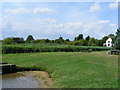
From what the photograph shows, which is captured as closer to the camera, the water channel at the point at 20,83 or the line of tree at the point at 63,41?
the water channel at the point at 20,83

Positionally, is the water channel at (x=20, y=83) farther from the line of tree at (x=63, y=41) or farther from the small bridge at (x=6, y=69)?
the line of tree at (x=63, y=41)

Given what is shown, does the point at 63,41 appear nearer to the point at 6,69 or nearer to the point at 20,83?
the point at 6,69

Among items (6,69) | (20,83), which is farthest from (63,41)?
(20,83)

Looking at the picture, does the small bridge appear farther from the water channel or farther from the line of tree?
the line of tree

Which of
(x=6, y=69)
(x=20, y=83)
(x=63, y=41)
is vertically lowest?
(x=20, y=83)

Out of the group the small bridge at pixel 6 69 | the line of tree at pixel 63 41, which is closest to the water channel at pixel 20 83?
the small bridge at pixel 6 69

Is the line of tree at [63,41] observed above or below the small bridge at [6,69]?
above

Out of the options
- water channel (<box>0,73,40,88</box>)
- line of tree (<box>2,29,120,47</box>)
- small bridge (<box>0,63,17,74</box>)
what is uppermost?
line of tree (<box>2,29,120,47</box>)

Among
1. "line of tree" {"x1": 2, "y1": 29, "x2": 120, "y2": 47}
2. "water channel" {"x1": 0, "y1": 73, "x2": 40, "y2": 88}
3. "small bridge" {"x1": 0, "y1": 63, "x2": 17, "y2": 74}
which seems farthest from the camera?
"line of tree" {"x1": 2, "y1": 29, "x2": 120, "y2": 47}

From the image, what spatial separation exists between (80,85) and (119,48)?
2265 centimetres

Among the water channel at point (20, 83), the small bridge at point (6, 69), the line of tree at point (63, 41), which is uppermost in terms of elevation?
the line of tree at point (63, 41)

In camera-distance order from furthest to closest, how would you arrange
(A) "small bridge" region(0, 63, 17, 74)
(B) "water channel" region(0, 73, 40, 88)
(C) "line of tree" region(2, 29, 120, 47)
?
(C) "line of tree" region(2, 29, 120, 47) → (A) "small bridge" region(0, 63, 17, 74) → (B) "water channel" region(0, 73, 40, 88)

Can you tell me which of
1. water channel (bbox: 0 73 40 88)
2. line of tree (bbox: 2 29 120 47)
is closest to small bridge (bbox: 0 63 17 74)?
water channel (bbox: 0 73 40 88)

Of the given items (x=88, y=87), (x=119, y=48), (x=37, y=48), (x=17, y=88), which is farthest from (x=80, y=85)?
(x=37, y=48)
